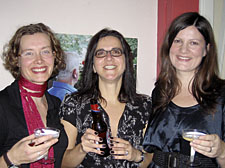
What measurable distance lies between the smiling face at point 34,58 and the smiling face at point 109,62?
0.44 metres

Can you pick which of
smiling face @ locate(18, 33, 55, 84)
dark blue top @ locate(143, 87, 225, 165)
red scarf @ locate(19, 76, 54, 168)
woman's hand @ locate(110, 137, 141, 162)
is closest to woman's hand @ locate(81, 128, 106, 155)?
woman's hand @ locate(110, 137, 141, 162)

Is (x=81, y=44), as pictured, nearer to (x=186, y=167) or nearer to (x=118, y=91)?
(x=118, y=91)

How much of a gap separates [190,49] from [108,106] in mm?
856

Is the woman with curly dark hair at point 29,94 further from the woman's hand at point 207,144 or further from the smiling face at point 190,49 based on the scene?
the smiling face at point 190,49

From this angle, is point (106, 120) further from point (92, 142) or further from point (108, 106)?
point (92, 142)

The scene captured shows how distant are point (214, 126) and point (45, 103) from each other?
1458mm

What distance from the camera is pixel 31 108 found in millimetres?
1679

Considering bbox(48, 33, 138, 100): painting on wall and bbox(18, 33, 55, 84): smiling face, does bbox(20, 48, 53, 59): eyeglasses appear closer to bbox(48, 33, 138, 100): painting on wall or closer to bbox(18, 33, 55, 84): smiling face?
bbox(18, 33, 55, 84): smiling face

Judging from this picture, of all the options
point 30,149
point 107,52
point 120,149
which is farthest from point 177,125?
point 30,149

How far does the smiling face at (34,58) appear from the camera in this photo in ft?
5.44

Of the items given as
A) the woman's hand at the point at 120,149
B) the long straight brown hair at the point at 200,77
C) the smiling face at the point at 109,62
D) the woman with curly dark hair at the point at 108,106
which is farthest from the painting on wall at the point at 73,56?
the woman's hand at the point at 120,149

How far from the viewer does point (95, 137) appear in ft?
4.62

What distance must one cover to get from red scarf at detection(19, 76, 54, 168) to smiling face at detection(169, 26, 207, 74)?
1210 mm

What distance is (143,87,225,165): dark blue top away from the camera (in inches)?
61.5
